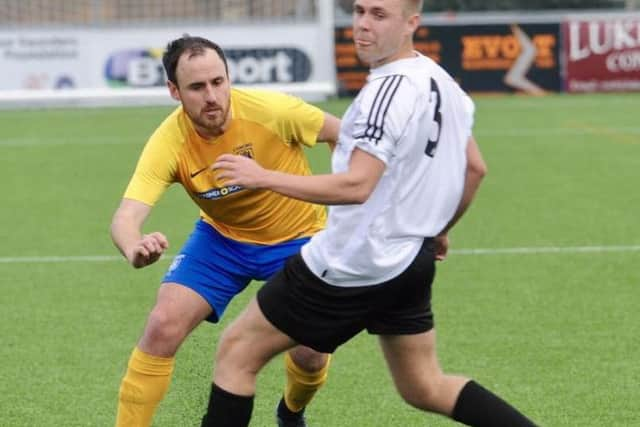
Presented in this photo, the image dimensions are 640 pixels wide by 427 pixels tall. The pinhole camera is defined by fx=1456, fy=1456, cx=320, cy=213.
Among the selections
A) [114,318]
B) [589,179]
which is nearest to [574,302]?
[114,318]

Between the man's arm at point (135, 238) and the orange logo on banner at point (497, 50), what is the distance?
19936mm

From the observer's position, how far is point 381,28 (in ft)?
14.5

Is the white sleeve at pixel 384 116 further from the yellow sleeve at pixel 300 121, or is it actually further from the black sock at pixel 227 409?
the yellow sleeve at pixel 300 121

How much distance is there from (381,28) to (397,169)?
0.43 metres

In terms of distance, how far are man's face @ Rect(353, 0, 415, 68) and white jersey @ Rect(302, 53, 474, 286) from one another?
0.05 m

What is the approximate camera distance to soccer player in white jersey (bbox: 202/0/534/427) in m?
4.30

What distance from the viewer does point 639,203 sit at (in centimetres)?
1286

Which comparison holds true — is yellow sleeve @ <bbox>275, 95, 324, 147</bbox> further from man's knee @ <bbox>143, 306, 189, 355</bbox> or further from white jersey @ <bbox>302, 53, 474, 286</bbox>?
white jersey @ <bbox>302, 53, 474, 286</bbox>

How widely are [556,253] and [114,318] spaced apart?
11.6 ft

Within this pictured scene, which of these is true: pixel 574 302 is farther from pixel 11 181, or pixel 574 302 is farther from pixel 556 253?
pixel 11 181

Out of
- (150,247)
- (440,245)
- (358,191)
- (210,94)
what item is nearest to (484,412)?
(440,245)

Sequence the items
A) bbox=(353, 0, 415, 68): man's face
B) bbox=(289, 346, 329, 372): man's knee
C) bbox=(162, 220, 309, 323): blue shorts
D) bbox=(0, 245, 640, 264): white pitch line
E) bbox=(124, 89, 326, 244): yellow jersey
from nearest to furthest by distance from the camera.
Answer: bbox=(353, 0, 415, 68): man's face → bbox=(124, 89, 326, 244): yellow jersey → bbox=(162, 220, 309, 323): blue shorts → bbox=(289, 346, 329, 372): man's knee → bbox=(0, 245, 640, 264): white pitch line

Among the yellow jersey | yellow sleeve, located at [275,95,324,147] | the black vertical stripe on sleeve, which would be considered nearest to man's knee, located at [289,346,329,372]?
the yellow jersey

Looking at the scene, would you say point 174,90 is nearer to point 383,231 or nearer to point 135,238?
point 135,238
